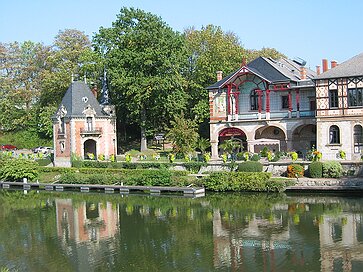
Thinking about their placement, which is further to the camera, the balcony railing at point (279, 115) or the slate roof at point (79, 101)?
the slate roof at point (79, 101)

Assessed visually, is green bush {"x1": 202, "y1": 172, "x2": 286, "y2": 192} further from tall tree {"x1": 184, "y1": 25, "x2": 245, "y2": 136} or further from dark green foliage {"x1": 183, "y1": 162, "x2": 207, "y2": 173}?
tall tree {"x1": 184, "y1": 25, "x2": 245, "y2": 136}

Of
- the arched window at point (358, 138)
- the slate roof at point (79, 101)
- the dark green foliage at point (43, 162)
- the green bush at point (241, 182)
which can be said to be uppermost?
the slate roof at point (79, 101)

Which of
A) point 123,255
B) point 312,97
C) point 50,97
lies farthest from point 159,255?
point 50,97

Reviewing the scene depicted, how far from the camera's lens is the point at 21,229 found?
26.4m

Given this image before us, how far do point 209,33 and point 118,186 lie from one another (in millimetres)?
22537

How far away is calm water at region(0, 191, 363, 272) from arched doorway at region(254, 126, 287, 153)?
438 inches

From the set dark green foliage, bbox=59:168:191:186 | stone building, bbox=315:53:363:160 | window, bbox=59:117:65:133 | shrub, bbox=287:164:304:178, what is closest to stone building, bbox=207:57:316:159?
stone building, bbox=315:53:363:160

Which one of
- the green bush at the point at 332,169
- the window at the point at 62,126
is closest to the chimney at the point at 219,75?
the window at the point at 62,126

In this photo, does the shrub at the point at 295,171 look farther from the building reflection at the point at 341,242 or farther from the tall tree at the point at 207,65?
the tall tree at the point at 207,65

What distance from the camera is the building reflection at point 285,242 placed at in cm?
1894

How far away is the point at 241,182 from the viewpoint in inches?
1341

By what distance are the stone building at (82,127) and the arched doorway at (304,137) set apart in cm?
1628

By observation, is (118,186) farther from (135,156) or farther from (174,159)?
(135,156)

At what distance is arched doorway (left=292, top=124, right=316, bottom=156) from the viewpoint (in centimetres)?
4325
